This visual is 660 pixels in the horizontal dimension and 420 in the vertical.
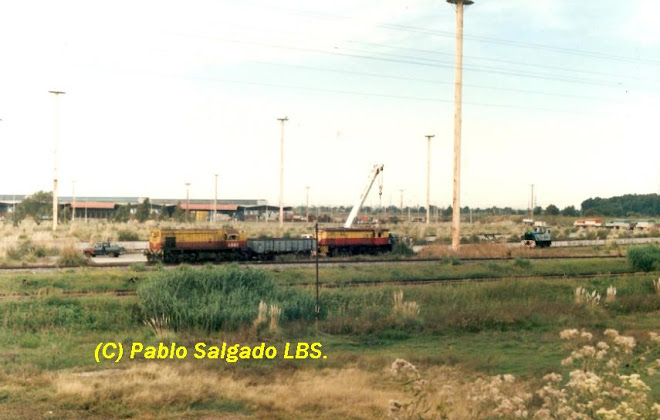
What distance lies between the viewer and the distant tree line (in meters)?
156

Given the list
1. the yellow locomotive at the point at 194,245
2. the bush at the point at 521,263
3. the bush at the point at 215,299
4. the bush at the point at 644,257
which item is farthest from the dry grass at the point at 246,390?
the bush at the point at 644,257

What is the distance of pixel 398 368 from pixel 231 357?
8748mm

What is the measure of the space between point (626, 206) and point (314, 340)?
169363 mm

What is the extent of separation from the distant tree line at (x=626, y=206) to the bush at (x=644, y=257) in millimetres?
128392

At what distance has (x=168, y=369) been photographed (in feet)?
42.8

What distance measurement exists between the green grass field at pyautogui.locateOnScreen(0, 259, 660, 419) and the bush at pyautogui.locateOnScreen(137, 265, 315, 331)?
232 millimetres

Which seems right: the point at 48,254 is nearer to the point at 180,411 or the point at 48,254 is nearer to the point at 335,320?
the point at 335,320

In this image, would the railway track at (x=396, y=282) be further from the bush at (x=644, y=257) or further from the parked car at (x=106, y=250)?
the parked car at (x=106, y=250)

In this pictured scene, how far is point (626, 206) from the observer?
549 feet

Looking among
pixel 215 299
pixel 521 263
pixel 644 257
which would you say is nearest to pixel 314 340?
pixel 215 299

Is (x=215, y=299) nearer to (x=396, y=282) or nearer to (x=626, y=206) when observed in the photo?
(x=396, y=282)

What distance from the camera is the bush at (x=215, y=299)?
18078 millimetres

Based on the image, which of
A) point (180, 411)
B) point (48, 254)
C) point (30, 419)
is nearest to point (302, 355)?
point (180, 411)

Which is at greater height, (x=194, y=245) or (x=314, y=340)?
(x=194, y=245)
